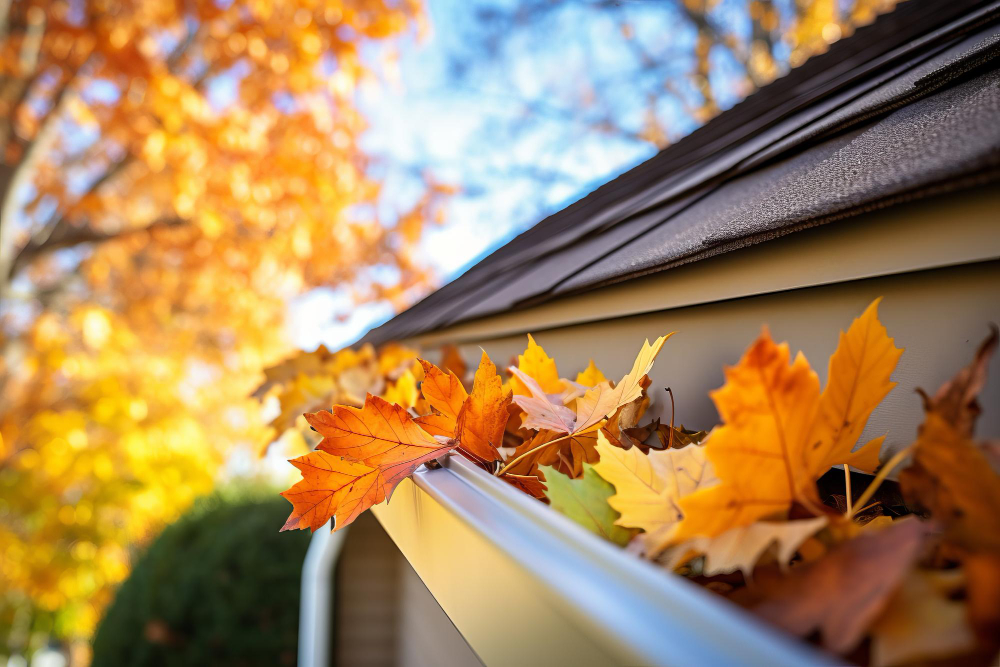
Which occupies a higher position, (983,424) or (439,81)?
(439,81)

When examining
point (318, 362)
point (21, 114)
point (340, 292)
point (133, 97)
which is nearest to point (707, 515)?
point (318, 362)

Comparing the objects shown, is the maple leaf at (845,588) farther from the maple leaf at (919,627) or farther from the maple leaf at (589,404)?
the maple leaf at (589,404)

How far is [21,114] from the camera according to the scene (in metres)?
5.64

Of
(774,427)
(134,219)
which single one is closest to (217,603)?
(774,427)

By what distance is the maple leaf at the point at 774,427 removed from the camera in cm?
Result: 34

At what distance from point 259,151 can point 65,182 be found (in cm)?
273

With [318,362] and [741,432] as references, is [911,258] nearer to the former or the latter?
[741,432]

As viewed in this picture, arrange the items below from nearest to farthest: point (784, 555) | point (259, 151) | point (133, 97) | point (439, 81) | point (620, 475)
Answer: point (784, 555), point (620, 475), point (133, 97), point (259, 151), point (439, 81)

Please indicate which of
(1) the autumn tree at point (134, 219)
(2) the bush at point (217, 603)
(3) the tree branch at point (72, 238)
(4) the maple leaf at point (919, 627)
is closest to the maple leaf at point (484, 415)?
(4) the maple leaf at point (919, 627)

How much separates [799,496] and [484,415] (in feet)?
1.03

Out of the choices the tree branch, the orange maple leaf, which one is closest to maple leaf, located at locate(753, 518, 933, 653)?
the orange maple leaf

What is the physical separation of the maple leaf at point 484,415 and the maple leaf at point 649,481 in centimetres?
16

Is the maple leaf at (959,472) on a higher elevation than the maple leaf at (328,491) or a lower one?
lower

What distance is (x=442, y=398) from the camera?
2.08ft
